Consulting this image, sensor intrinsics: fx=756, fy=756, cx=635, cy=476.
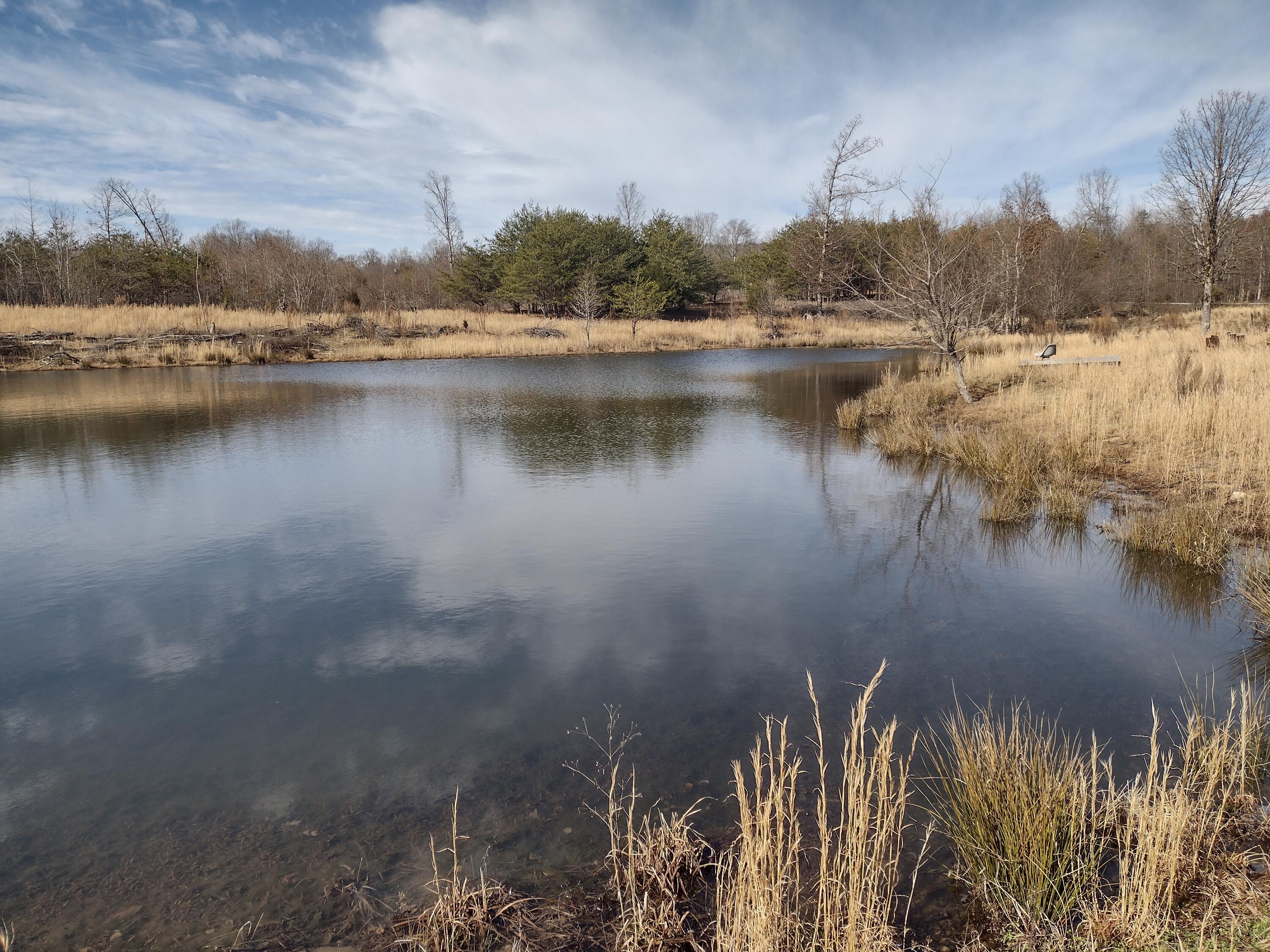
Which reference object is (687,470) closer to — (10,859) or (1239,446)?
(1239,446)

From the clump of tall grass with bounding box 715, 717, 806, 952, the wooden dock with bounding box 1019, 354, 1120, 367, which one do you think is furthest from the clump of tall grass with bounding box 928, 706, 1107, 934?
the wooden dock with bounding box 1019, 354, 1120, 367

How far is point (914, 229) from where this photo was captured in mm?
37500

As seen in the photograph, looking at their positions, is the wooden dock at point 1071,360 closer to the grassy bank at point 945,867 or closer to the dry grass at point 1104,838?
the dry grass at point 1104,838

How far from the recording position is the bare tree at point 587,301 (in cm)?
3491

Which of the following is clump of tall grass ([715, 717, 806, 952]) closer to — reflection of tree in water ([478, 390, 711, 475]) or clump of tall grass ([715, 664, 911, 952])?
clump of tall grass ([715, 664, 911, 952])

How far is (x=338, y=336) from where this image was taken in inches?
1329

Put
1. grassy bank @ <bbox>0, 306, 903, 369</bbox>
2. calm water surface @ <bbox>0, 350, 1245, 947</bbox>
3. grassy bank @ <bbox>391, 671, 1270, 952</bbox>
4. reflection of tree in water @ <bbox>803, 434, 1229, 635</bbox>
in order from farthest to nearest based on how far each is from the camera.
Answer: grassy bank @ <bbox>0, 306, 903, 369</bbox>
reflection of tree in water @ <bbox>803, 434, 1229, 635</bbox>
calm water surface @ <bbox>0, 350, 1245, 947</bbox>
grassy bank @ <bbox>391, 671, 1270, 952</bbox>

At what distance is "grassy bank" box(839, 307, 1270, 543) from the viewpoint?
7.45m

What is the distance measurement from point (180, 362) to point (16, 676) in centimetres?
2740

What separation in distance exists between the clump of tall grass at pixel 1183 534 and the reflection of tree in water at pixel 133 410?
12747 mm

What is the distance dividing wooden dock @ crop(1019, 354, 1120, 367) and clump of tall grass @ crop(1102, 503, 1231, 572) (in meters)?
10.0

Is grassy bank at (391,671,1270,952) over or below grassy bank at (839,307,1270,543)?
below

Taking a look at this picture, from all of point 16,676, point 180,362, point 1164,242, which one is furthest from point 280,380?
point 1164,242

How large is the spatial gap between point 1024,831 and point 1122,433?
9.63m
